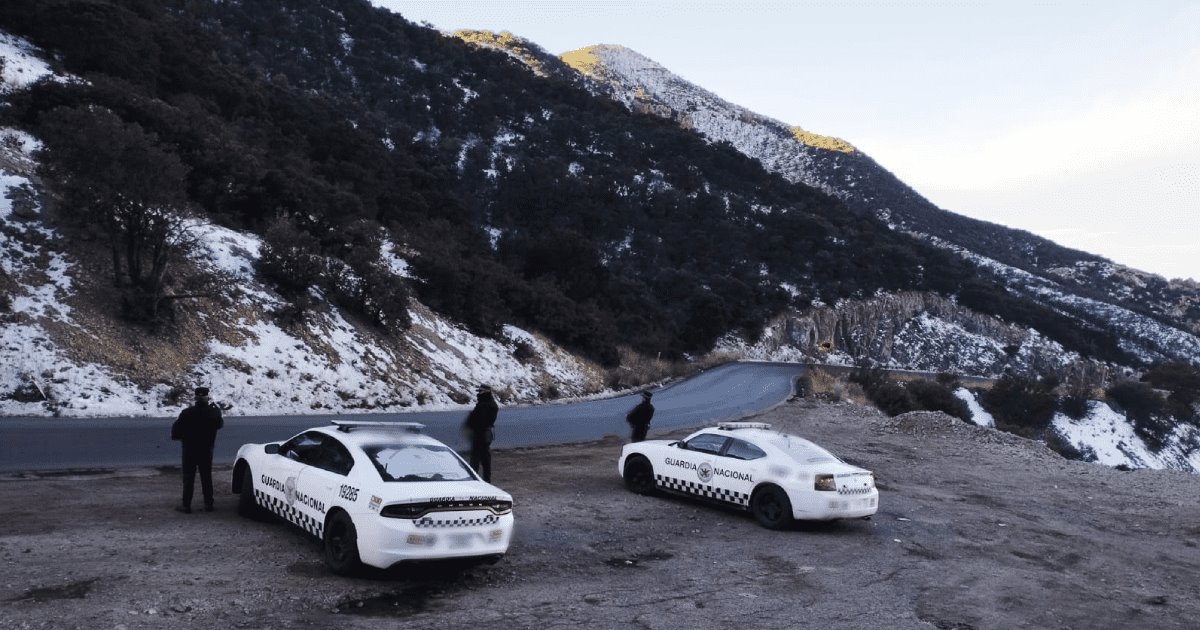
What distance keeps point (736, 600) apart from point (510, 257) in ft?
150

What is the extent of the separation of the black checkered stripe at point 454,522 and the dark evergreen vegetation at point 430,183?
17.7m

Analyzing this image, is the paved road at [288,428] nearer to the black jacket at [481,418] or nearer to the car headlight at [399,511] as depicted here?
the black jacket at [481,418]

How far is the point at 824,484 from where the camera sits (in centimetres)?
1152

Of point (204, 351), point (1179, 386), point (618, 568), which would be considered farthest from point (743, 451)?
point (1179, 386)

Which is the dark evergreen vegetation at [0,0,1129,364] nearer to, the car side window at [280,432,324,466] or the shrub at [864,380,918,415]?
the shrub at [864,380,918,415]

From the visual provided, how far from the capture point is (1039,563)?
10797 millimetres

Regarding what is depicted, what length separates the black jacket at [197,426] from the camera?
10.0 m

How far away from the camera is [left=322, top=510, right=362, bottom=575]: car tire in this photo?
25.7 ft

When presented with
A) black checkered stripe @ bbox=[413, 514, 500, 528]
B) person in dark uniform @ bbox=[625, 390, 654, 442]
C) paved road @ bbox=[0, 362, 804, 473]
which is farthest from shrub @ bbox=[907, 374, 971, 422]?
black checkered stripe @ bbox=[413, 514, 500, 528]

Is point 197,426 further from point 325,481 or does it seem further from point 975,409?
point 975,409

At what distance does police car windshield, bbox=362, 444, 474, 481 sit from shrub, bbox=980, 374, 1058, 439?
41357 millimetres

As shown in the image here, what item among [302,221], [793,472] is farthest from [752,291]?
[793,472]

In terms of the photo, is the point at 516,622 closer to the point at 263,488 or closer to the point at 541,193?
the point at 263,488

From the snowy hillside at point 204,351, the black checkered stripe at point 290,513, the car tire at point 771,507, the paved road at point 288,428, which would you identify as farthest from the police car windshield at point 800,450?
the snowy hillside at point 204,351
